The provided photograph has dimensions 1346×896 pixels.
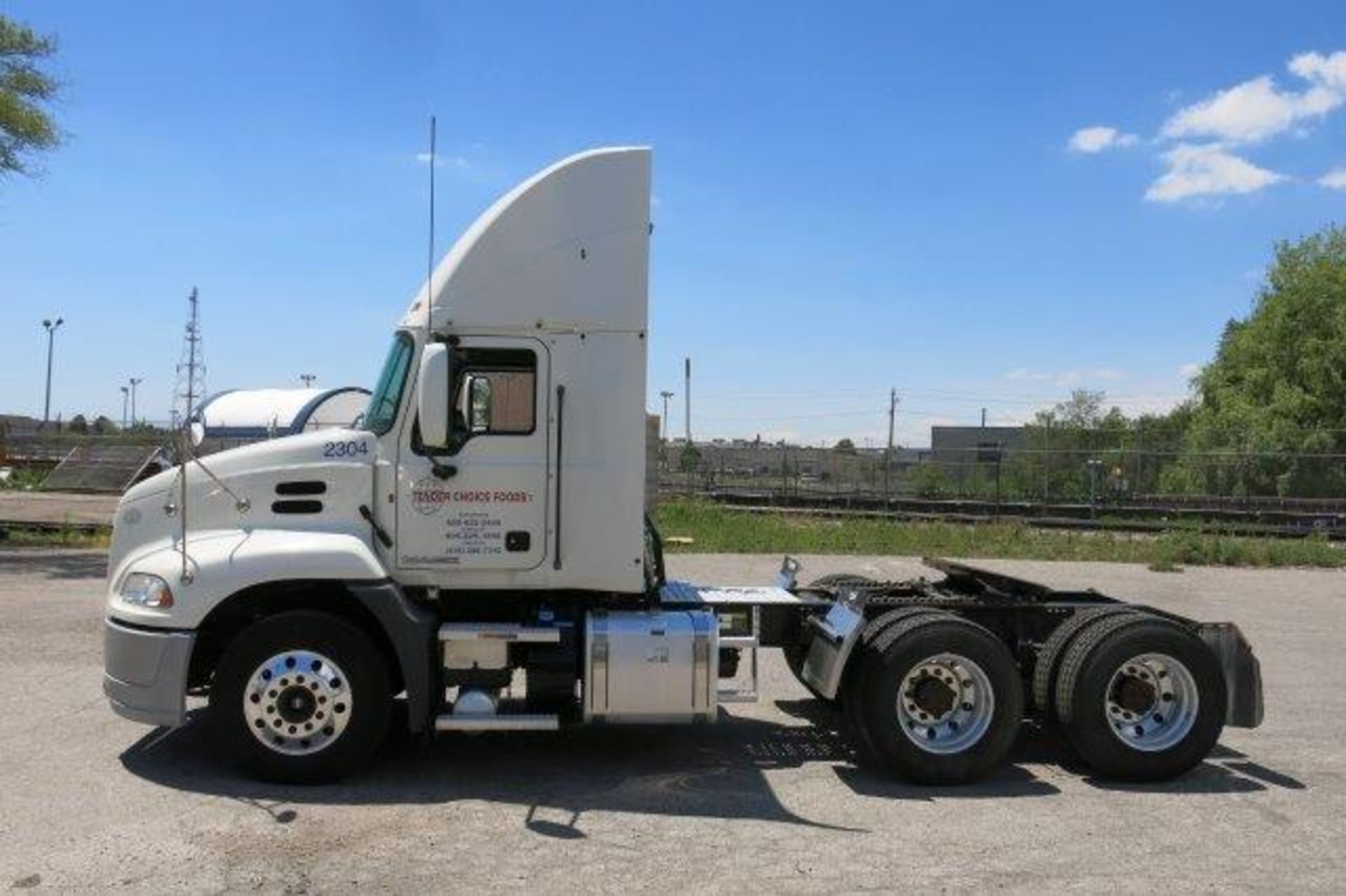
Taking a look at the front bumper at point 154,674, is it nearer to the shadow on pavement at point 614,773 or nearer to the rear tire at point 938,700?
the shadow on pavement at point 614,773

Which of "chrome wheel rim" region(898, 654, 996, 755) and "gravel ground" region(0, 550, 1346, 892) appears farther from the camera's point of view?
"chrome wheel rim" region(898, 654, 996, 755)

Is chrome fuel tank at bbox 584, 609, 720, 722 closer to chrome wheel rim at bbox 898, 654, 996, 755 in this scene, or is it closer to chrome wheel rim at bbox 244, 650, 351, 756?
chrome wheel rim at bbox 898, 654, 996, 755

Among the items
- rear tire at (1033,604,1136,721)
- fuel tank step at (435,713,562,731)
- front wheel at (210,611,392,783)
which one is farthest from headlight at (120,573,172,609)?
rear tire at (1033,604,1136,721)

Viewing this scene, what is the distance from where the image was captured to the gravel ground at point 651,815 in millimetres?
5469

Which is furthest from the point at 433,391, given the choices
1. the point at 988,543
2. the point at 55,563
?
the point at 988,543

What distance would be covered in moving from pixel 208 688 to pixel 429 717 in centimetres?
135

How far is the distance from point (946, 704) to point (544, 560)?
259 centimetres

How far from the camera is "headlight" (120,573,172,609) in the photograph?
6.68 m

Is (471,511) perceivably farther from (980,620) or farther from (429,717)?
(980,620)

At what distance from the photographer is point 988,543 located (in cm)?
2534

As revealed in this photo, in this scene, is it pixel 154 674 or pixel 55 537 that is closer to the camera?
pixel 154 674

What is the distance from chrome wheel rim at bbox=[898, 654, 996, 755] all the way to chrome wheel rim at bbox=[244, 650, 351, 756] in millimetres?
3294

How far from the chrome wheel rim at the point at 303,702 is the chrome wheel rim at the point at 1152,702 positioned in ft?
15.1

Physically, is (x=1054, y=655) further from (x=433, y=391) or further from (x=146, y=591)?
(x=146, y=591)
